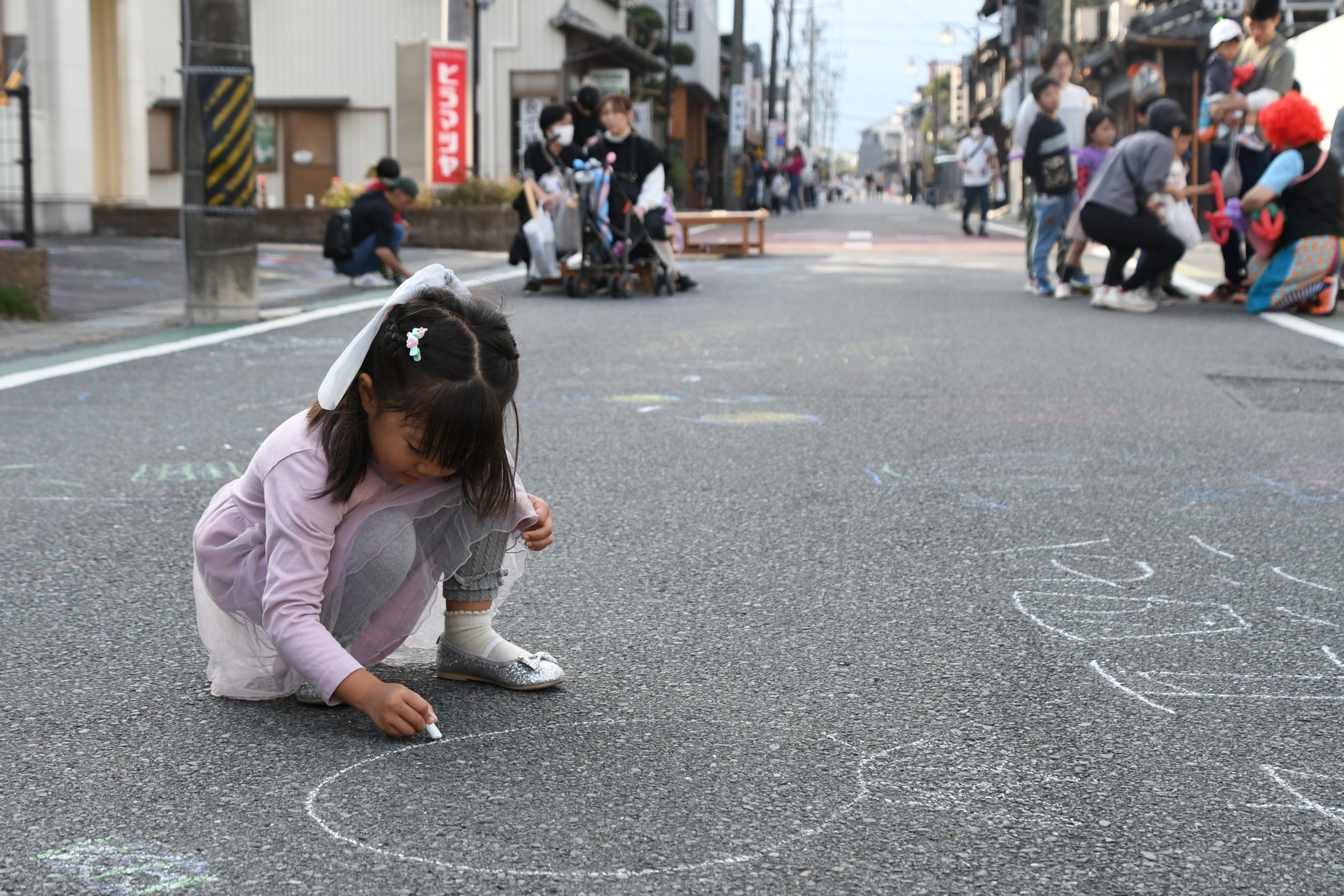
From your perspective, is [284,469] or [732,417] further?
[732,417]

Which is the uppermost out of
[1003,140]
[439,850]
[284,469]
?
[1003,140]

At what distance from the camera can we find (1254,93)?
11.2m

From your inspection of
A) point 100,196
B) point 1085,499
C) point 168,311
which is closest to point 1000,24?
point 100,196

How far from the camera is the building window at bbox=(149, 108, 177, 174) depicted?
28391 mm

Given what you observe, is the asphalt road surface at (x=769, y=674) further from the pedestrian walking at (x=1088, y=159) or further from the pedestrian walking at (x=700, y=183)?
the pedestrian walking at (x=700, y=183)

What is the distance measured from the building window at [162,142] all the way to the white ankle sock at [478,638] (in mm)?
27365

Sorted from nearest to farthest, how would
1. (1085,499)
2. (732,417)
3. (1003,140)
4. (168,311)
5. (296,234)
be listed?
(1085,499), (732,417), (168,311), (296,234), (1003,140)

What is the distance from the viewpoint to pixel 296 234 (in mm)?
19859

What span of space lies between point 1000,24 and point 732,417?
171ft

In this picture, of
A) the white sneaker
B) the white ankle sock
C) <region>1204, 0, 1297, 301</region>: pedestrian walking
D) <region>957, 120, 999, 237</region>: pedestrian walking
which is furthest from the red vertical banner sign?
the white ankle sock

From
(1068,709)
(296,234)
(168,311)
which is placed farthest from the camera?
(296,234)

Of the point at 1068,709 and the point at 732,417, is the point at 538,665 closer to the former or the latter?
the point at 1068,709

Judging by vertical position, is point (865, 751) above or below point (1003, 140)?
below

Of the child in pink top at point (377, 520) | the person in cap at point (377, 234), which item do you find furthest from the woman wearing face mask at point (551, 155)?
the child in pink top at point (377, 520)
